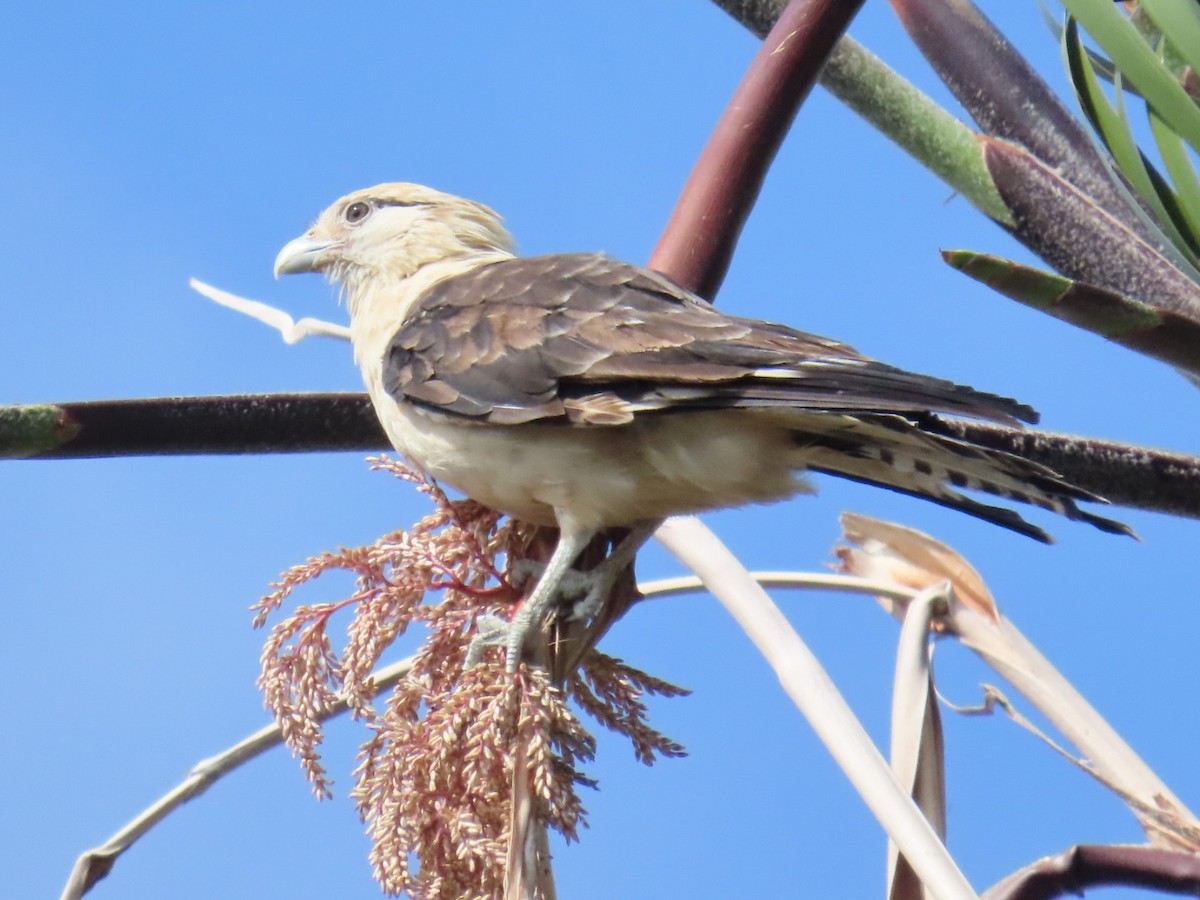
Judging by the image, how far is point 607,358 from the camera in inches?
123

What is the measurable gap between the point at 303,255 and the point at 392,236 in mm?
374

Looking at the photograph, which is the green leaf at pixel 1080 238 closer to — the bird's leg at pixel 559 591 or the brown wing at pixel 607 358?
the brown wing at pixel 607 358

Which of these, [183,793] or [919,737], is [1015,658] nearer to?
[919,737]

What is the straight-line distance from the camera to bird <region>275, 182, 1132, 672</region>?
8.88ft

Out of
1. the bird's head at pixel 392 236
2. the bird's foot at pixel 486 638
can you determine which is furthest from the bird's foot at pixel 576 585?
the bird's head at pixel 392 236

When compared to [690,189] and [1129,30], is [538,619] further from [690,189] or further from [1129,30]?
[1129,30]

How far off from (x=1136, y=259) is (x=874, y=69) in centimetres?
98

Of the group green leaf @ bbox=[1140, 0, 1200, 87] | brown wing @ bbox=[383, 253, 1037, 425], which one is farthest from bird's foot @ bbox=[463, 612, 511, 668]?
green leaf @ bbox=[1140, 0, 1200, 87]

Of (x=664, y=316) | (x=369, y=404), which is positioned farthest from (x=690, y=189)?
(x=369, y=404)

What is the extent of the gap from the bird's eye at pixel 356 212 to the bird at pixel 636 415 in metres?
1.28

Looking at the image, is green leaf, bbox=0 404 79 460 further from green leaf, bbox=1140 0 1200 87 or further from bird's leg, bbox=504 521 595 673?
green leaf, bbox=1140 0 1200 87

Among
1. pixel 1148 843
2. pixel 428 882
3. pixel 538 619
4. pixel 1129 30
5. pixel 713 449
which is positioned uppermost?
pixel 1129 30

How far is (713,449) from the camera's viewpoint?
301cm

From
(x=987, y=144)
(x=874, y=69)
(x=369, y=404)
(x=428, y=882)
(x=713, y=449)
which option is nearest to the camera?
(x=428, y=882)
